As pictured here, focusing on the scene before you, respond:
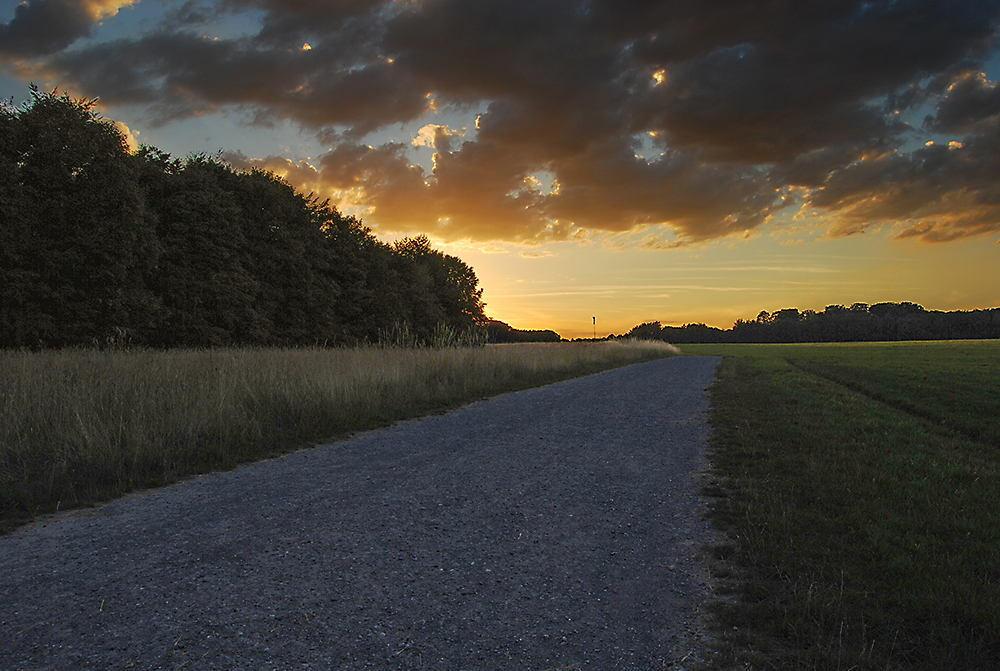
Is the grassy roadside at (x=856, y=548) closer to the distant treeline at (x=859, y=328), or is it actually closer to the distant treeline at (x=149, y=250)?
the distant treeline at (x=149, y=250)

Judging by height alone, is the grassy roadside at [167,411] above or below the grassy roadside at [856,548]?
above

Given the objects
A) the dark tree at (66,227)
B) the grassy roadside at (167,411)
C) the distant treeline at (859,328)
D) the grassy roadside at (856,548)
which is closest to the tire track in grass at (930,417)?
the grassy roadside at (856,548)

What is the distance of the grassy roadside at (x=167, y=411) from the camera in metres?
5.74

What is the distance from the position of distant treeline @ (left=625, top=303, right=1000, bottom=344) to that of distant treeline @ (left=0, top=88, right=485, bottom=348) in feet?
157

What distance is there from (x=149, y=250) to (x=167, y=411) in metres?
16.8

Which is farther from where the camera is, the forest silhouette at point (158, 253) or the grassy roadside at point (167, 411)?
the forest silhouette at point (158, 253)

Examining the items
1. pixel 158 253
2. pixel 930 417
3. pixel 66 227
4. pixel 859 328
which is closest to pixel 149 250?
pixel 158 253

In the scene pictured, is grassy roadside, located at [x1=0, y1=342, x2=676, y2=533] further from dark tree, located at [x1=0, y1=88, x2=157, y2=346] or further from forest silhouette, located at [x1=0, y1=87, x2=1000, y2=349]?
dark tree, located at [x1=0, y1=88, x2=157, y2=346]

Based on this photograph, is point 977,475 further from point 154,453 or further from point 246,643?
point 154,453

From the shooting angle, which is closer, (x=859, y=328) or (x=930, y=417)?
(x=930, y=417)

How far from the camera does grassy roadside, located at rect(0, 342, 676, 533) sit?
5.74m

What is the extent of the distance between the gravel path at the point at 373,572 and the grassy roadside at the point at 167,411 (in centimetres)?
86

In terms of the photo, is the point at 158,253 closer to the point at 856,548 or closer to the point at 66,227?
the point at 66,227

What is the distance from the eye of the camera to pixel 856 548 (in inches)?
155
